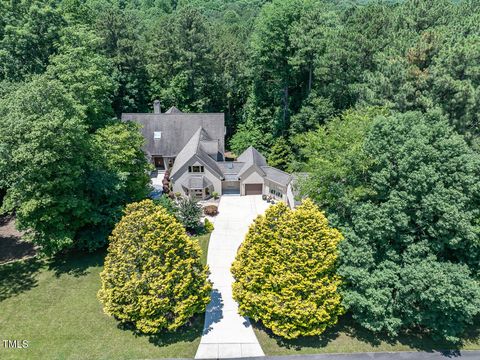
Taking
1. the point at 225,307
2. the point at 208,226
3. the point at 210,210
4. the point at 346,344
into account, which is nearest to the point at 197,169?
the point at 210,210

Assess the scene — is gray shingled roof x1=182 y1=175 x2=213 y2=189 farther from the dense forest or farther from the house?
the dense forest

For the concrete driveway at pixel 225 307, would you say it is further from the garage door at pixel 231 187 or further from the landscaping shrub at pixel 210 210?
the garage door at pixel 231 187

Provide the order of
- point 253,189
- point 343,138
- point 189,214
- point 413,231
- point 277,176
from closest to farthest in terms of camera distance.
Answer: point 413,231, point 343,138, point 189,214, point 277,176, point 253,189

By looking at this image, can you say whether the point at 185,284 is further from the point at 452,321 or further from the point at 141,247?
the point at 452,321

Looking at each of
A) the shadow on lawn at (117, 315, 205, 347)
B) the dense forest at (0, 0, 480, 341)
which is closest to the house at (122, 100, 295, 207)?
the dense forest at (0, 0, 480, 341)

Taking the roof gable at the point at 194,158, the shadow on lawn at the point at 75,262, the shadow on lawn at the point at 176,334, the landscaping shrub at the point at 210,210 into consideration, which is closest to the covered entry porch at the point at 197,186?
the roof gable at the point at 194,158

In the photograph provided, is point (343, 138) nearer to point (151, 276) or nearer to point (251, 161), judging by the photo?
point (151, 276)

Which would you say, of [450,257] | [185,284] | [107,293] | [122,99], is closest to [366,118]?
[450,257]
